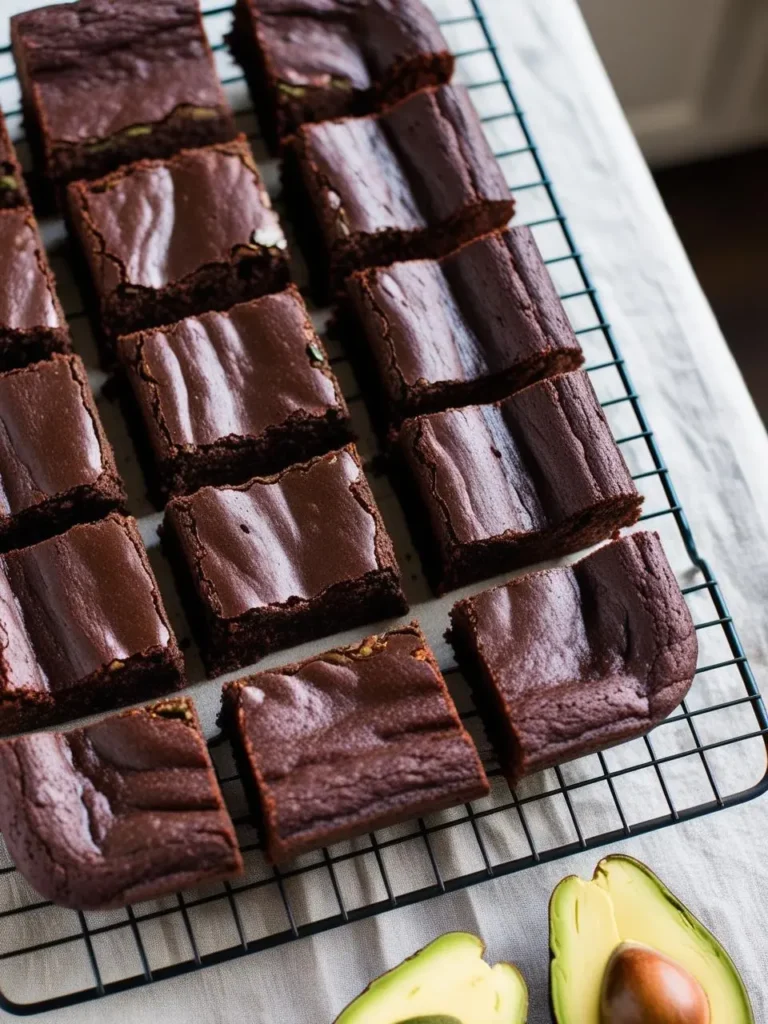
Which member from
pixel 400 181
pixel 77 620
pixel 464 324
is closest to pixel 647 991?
pixel 77 620

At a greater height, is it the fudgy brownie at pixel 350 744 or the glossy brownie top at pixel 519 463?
the glossy brownie top at pixel 519 463

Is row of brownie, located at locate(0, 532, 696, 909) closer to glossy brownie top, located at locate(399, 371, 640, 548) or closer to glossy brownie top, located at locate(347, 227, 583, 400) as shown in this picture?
glossy brownie top, located at locate(399, 371, 640, 548)

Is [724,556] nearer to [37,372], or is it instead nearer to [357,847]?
[357,847]

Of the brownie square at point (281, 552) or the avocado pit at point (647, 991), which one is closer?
the avocado pit at point (647, 991)

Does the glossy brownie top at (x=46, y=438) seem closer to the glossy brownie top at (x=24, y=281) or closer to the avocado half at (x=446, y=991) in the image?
the glossy brownie top at (x=24, y=281)

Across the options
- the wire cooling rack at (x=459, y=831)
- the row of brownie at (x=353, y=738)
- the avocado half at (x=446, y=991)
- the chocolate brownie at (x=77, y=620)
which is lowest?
the avocado half at (x=446, y=991)

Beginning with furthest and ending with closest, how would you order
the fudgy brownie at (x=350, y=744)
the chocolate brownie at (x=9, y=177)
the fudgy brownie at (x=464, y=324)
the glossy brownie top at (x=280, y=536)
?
the chocolate brownie at (x=9, y=177) → the fudgy brownie at (x=464, y=324) → the glossy brownie top at (x=280, y=536) → the fudgy brownie at (x=350, y=744)

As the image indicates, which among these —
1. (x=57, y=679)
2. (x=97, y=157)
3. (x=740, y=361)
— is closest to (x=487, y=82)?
(x=97, y=157)

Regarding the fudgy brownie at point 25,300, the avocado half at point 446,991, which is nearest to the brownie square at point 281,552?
the fudgy brownie at point 25,300
